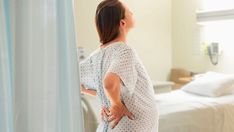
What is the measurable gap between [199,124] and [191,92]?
0.68m

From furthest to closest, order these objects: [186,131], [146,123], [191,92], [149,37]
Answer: [149,37] < [191,92] < [186,131] < [146,123]

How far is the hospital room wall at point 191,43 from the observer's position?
3729 mm

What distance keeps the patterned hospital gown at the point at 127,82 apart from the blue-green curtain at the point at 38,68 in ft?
1.29

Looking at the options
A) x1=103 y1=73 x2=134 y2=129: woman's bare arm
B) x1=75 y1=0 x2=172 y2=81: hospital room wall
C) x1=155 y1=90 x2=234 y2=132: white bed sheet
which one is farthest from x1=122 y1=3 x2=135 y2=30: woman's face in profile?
x1=75 y1=0 x2=172 y2=81: hospital room wall

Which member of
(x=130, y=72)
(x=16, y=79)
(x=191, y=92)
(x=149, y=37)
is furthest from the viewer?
(x=149, y=37)

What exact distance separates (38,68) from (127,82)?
0.52 meters

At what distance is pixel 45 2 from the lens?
0.95m

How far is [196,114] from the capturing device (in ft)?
8.52

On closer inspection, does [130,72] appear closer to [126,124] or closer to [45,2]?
[126,124]

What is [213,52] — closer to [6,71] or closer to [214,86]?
[214,86]

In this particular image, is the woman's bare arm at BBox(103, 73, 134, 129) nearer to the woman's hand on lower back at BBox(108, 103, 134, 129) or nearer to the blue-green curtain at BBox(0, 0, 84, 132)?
the woman's hand on lower back at BBox(108, 103, 134, 129)

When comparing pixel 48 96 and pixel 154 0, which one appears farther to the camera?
pixel 154 0

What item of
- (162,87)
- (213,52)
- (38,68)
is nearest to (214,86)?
(162,87)

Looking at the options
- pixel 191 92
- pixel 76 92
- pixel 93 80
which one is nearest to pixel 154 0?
pixel 191 92
